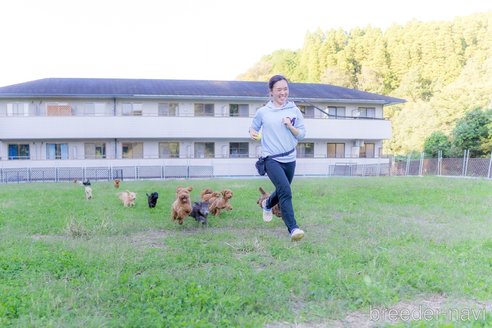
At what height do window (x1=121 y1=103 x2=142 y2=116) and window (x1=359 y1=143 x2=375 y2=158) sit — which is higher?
window (x1=121 y1=103 x2=142 y2=116)

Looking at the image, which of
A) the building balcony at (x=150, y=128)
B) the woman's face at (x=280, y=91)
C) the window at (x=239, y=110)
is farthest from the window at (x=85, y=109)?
the woman's face at (x=280, y=91)

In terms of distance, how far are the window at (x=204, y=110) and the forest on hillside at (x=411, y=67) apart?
655 inches

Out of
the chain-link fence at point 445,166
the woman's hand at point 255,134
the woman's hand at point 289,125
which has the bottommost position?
the chain-link fence at point 445,166

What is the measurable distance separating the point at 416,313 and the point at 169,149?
906 inches

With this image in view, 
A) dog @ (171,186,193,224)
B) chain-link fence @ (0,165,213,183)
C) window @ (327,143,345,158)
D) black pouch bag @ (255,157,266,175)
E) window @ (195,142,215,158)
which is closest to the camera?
black pouch bag @ (255,157,266,175)

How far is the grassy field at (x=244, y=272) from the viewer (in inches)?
91.7

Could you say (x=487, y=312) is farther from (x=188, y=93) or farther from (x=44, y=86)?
(x=44, y=86)

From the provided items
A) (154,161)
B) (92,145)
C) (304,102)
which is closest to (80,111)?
(92,145)

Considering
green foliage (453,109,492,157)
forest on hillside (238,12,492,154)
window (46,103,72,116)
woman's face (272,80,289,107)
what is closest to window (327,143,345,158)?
green foliage (453,109,492,157)

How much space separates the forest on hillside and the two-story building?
25.6 ft

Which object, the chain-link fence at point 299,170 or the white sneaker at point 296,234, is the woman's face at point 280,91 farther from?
the chain-link fence at point 299,170

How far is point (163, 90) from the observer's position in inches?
947

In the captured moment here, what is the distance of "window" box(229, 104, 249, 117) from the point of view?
982 inches

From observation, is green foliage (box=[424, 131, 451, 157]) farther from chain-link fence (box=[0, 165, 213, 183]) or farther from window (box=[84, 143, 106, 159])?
window (box=[84, 143, 106, 159])
